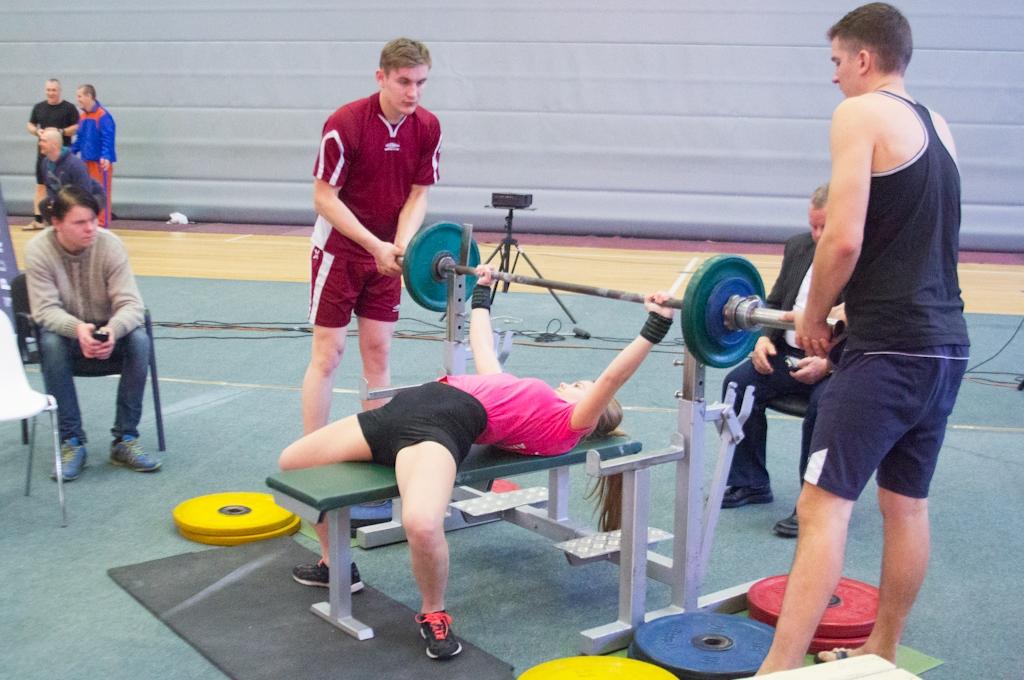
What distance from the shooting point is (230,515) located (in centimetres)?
321

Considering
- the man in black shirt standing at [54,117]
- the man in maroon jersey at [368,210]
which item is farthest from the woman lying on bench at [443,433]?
the man in black shirt standing at [54,117]

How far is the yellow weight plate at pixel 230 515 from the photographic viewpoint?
312 centimetres

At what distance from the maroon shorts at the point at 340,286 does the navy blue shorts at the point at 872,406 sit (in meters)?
1.63

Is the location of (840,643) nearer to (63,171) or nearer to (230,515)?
(230,515)

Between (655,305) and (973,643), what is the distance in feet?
3.73

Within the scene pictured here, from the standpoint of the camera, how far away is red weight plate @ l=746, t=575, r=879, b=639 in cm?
246

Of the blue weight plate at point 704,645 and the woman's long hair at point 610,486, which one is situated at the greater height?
the woman's long hair at point 610,486

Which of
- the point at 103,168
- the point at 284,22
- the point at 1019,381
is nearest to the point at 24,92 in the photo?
the point at 103,168

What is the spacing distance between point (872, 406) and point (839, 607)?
0.75 m

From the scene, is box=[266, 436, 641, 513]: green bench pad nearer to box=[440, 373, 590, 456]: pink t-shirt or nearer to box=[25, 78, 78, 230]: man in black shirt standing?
box=[440, 373, 590, 456]: pink t-shirt

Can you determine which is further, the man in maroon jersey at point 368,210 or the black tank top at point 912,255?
the man in maroon jersey at point 368,210

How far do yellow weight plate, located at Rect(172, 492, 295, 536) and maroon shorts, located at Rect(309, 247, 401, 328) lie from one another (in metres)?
0.60

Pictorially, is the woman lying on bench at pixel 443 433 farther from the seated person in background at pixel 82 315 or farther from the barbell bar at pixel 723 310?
Answer: the seated person in background at pixel 82 315

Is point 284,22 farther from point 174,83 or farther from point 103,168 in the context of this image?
point 103,168
